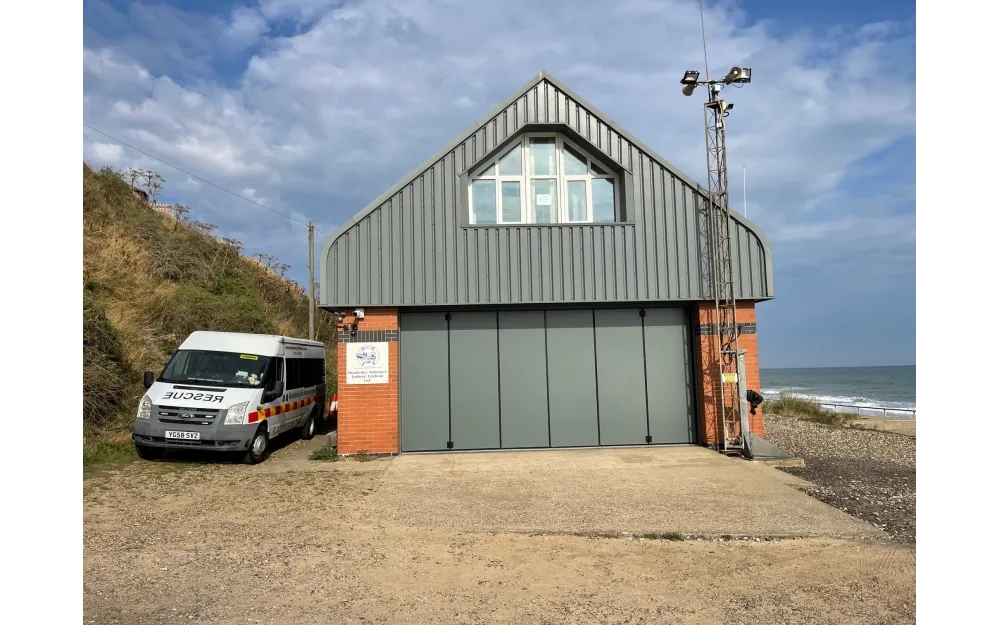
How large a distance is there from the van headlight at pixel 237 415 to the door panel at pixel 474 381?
12.9 ft

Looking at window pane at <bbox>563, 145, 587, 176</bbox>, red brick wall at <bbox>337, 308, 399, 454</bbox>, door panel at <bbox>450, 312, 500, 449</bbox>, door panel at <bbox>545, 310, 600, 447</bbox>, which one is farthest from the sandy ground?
window pane at <bbox>563, 145, 587, 176</bbox>

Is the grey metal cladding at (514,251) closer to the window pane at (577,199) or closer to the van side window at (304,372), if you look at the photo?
the window pane at (577,199)

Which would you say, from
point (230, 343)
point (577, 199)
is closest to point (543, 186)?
point (577, 199)

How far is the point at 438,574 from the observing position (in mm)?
5094

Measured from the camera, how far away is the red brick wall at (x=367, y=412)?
11.1m

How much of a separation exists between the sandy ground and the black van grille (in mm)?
2619

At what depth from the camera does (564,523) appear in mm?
6664

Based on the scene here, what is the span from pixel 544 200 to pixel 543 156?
3.30ft
